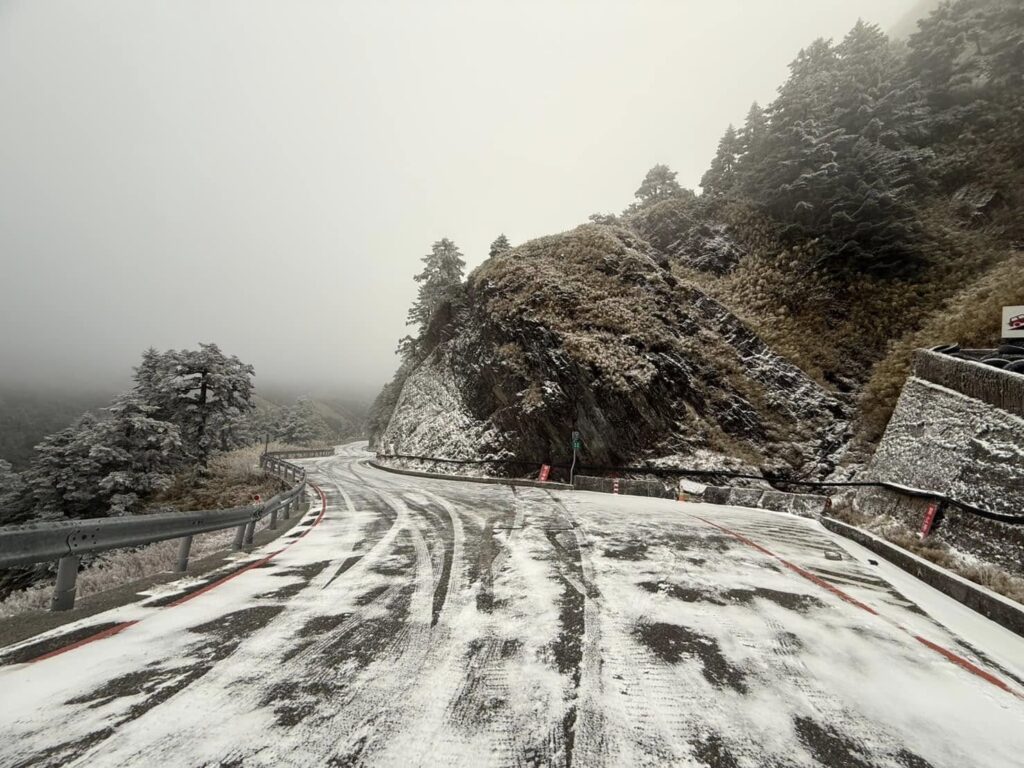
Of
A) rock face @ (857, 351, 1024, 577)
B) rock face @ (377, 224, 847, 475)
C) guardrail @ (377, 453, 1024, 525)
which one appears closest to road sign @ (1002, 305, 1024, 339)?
rock face @ (857, 351, 1024, 577)

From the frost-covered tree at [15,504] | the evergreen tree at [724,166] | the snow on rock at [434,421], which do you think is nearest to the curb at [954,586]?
the snow on rock at [434,421]

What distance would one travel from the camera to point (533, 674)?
10.0 ft

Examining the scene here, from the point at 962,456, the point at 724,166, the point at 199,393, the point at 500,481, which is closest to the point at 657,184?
the point at 724,166

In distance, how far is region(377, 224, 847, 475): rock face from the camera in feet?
58.0

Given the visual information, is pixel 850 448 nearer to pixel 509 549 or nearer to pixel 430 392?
pixel 509 549

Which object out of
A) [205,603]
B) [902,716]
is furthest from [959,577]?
[205,603]

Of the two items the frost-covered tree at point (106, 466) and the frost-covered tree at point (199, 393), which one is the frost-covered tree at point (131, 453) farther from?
the frost-covered tree at point (199, 393)

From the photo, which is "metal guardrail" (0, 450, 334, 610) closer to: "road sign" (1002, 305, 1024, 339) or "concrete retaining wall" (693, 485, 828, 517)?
"concrete retaining wall" (693, 485, 828, 517)

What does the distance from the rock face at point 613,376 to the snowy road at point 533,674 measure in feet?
40.7

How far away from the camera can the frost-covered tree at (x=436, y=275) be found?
3528 cm

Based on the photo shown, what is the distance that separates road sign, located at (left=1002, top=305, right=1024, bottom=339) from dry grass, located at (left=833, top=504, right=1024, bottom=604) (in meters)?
5.52

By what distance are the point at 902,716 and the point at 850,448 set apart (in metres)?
17.5

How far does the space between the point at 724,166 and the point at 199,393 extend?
1879 inches

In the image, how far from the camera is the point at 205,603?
14.3 ft
